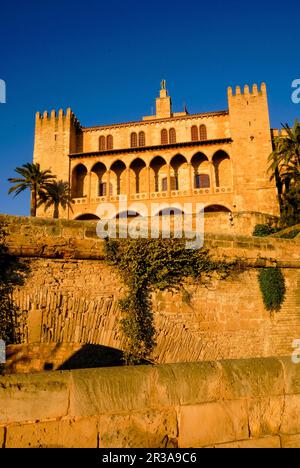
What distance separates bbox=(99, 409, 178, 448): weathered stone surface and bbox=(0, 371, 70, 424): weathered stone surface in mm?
379

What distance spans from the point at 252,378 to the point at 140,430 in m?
1.15

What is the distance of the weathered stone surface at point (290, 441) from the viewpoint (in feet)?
10.5

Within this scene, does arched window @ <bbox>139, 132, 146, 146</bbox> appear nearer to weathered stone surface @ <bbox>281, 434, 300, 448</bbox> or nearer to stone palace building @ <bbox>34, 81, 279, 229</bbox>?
stone palace building @ <bbox>34, 81, 279, 229</bbox>

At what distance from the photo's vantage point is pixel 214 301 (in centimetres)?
781

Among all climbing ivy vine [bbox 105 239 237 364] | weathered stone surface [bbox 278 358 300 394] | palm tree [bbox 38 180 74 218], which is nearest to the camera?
weathered stone surface [bbox 278 358 300 394]

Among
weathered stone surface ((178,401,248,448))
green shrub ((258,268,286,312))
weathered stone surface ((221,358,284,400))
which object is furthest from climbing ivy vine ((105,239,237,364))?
weathered stone surface ((178,401,248,448))

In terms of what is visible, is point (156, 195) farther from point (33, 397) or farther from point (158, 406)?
point (33, 397)

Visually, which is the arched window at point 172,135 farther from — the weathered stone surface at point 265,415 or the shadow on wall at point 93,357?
the weathered stone surface at point 265,415

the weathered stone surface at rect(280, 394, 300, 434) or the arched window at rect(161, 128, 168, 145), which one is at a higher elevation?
the arched window at rect(161, 128, 168, 145)

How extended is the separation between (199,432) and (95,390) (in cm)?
99

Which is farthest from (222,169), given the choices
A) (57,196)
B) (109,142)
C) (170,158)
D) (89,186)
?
(57,196)

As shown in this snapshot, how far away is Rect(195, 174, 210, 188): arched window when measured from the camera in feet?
120

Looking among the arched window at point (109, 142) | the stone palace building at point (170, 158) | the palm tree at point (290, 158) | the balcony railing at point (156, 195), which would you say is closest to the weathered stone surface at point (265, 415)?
the palm tree at point (290, 158)

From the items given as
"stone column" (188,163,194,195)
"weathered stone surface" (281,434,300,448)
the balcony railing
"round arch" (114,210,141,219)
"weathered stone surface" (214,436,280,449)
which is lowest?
"weathered stone surface" (281,434,300,448)
